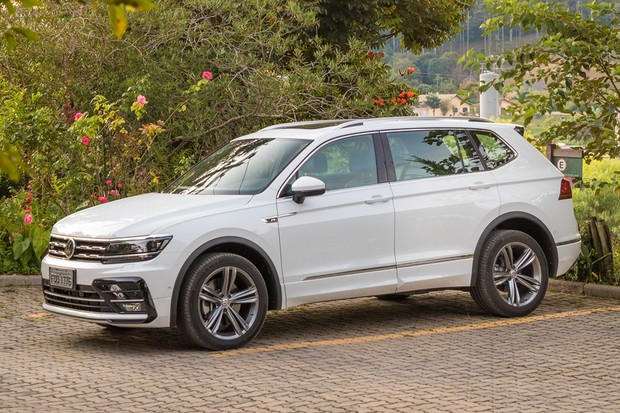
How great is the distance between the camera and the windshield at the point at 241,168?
32.4 ft

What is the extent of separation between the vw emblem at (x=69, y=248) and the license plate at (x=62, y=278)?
113 mm

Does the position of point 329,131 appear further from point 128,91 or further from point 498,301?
point 128,91

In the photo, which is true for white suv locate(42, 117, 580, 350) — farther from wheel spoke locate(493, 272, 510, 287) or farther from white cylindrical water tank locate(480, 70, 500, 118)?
white cylindrical water tank locate(480, 70, 500, 118)

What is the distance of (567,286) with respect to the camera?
12.5 metres

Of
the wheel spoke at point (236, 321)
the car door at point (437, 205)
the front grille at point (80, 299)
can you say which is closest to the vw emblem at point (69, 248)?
the front grille at point (80, 299)

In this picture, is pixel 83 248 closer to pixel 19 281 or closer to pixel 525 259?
pixel 525 259

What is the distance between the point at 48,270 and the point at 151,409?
2.67 metres

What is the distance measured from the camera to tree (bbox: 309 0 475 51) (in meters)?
18.3

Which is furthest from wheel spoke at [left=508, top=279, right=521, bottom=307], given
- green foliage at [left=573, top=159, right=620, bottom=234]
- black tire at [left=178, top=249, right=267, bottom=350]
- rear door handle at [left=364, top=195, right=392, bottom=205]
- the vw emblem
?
the vw emblem

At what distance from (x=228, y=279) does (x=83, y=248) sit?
1.12m

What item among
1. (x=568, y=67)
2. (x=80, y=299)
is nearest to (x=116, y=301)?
(x=80, y=299)

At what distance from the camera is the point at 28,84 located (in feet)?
50.4

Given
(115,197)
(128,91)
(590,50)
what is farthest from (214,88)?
(590,50)

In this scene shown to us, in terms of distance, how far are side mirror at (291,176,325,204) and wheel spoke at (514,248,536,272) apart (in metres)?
2.07
